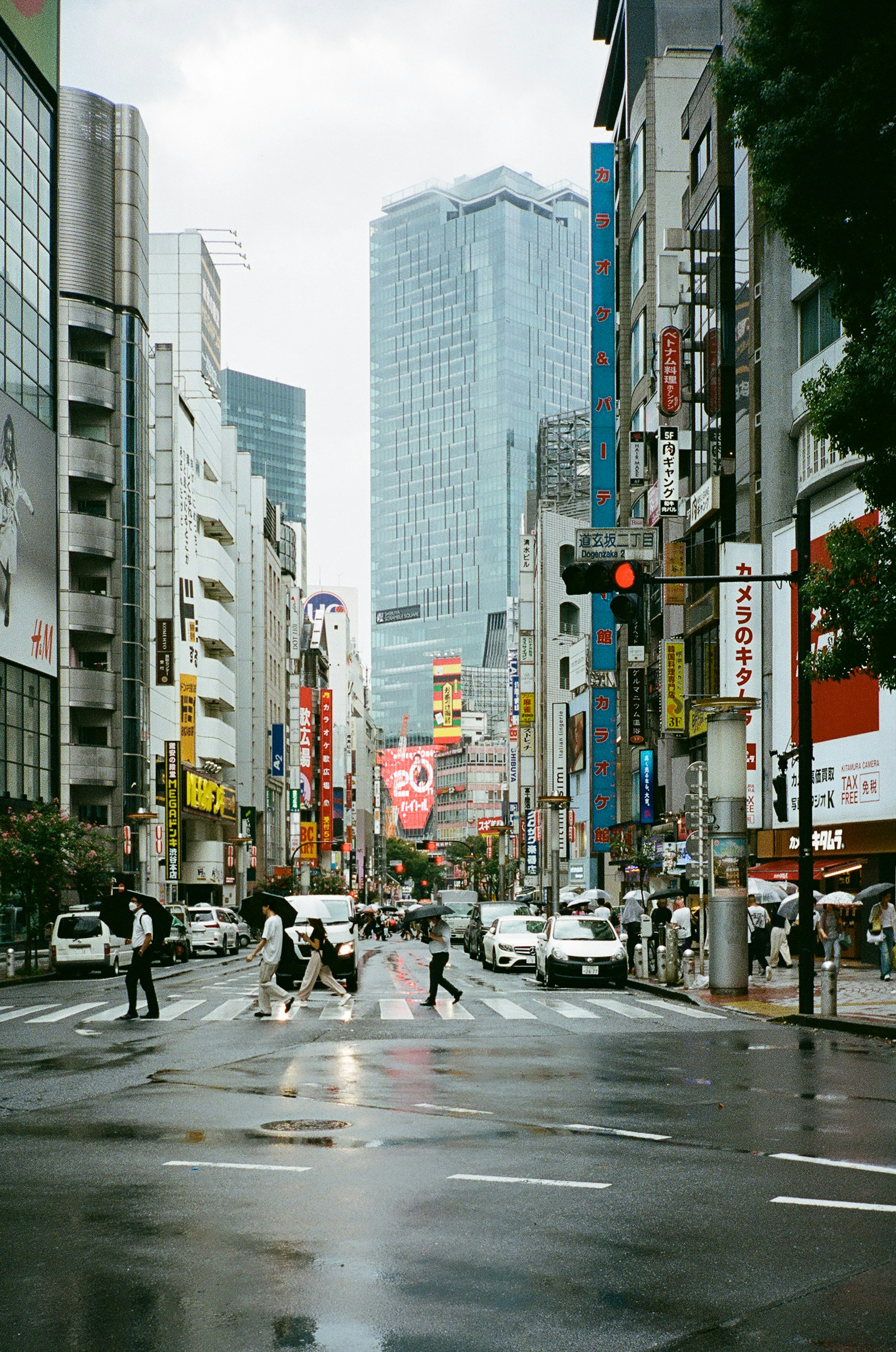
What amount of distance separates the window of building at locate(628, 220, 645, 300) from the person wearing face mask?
47.0 meters

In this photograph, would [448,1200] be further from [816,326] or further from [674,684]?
[674,684]

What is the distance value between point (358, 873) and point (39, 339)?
473 ft

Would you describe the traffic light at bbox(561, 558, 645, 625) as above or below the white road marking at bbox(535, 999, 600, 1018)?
above

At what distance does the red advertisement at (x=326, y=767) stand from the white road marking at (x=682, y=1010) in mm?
113744

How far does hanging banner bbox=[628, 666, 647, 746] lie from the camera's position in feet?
206

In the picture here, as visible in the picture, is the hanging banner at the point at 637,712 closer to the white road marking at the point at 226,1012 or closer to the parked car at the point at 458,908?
the parked car at the point at 458,908

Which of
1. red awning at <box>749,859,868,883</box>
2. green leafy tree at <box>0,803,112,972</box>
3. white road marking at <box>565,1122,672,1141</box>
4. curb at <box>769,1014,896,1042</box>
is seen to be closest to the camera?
white road marking at <box>565,1122,672,1141</box>

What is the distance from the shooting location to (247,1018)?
Result: 21797mm

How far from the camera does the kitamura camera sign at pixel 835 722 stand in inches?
1351

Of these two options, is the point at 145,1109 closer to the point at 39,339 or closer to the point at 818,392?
the point at 818,392

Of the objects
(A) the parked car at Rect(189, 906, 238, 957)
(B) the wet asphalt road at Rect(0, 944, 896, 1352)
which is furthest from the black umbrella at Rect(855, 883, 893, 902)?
(A) the parked car at Rect(189, 906, 238, 957)

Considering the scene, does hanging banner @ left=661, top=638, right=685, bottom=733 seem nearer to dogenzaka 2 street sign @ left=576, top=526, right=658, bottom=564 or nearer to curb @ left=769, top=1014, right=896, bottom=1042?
dogenzaka 2 street sign @ left=576, top=526, right=658, bottom=564

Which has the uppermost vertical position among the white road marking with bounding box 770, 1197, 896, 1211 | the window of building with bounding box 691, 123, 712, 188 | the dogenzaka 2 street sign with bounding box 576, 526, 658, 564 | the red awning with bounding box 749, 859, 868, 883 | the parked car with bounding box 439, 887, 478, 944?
the window of building with bounding box 691, 123, 712, 188

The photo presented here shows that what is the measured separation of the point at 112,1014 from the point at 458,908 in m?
49.2
